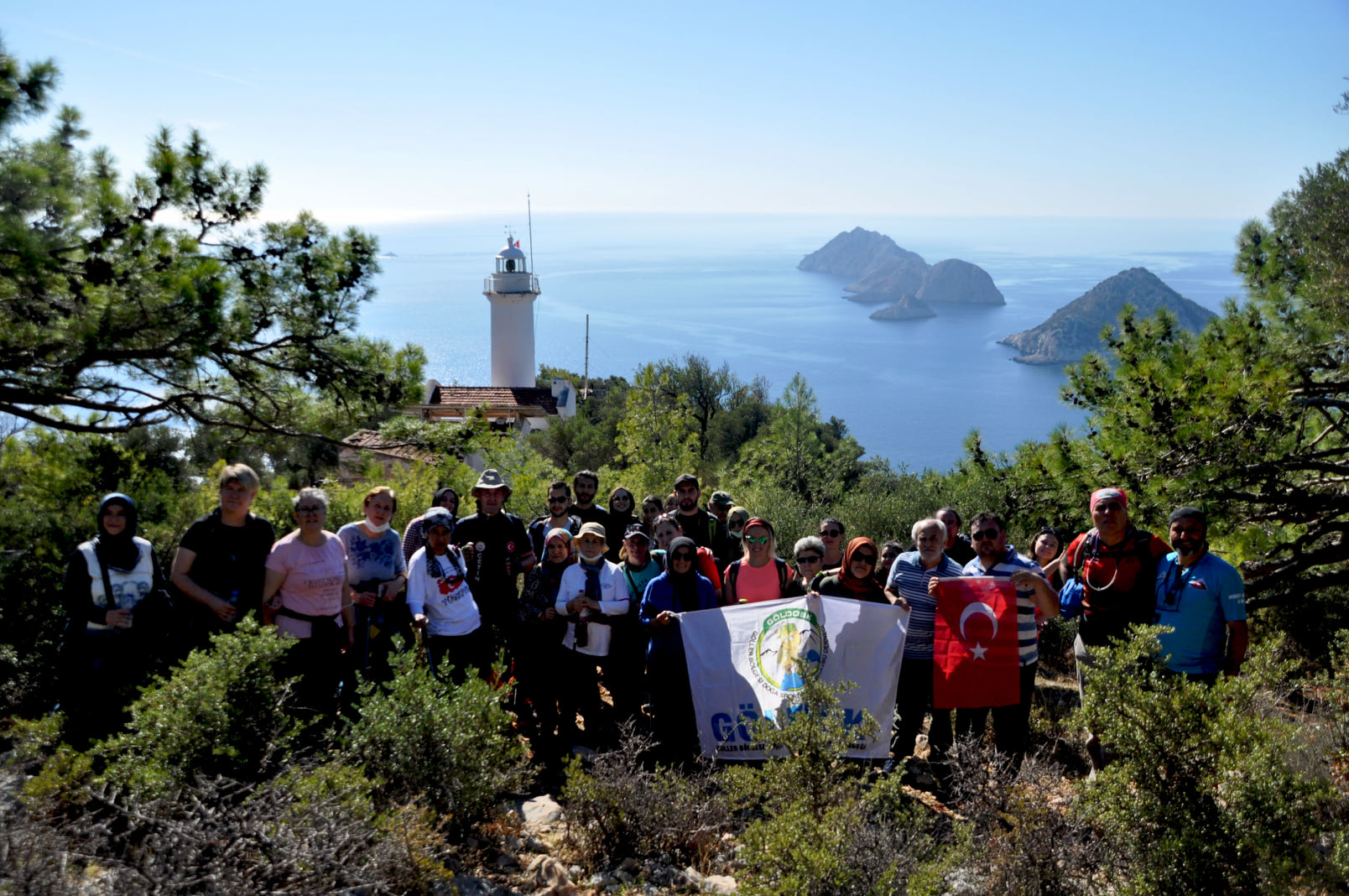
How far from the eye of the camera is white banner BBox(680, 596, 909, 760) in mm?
6117

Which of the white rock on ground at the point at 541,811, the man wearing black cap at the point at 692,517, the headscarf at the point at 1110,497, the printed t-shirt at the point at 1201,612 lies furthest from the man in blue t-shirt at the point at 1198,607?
the white rock on ground at the point at 541,811

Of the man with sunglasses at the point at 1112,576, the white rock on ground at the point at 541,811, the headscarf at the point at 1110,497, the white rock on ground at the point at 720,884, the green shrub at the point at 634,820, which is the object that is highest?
the headscarf at the point at 1110,497

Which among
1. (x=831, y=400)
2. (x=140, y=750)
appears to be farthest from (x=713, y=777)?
(x=831, y=400)

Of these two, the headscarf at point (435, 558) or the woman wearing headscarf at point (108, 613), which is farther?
the headscarf at point (435, 558)

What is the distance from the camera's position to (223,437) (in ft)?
32.5

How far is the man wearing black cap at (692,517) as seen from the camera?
7852mm

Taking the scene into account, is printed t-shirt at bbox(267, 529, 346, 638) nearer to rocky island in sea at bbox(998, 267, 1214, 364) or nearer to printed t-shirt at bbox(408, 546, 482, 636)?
printed t-shirt at bbox(408, 546, 482, 636)

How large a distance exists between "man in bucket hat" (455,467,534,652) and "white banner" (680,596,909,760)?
1.45 meters

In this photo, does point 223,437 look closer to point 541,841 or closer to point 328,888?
point 541,841

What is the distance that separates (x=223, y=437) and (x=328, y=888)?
7.39 metres

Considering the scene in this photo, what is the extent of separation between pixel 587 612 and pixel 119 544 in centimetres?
295

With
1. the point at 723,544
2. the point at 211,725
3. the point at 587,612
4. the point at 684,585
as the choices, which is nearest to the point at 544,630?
the point at 587,612

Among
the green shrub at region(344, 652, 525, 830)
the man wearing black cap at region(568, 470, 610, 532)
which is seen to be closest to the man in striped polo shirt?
the green shrub at region(344, 652, 525, 830)

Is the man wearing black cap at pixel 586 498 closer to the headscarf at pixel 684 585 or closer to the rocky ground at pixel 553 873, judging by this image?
the headscarf at pixel 684 585
